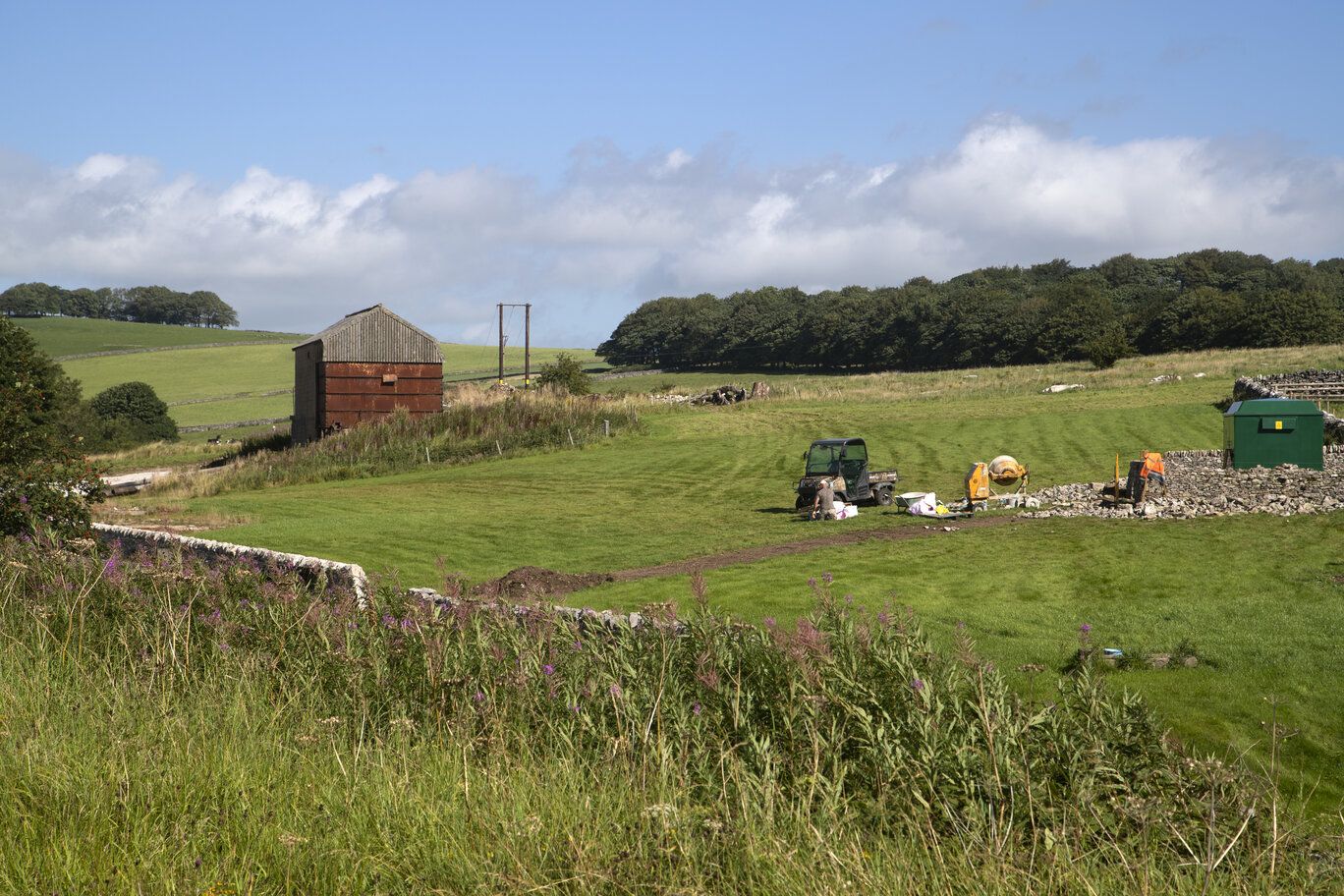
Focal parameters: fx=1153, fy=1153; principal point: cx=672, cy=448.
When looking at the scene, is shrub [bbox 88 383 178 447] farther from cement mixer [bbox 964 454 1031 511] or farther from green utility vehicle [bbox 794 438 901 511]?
cement mixer [bbox 964 454 1031 511]

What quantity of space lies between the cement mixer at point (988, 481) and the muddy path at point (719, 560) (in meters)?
1.31

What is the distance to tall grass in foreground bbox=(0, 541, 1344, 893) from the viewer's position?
4.74 meters

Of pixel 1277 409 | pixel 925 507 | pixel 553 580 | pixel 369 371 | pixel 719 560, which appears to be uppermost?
pixel 369 371

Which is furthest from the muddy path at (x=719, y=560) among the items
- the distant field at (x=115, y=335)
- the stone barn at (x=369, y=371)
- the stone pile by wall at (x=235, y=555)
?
the distant field at (x=115, y=335)

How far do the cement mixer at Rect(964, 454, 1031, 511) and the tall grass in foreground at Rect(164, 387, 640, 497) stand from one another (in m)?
22.9

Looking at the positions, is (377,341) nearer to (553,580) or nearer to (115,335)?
(553,580)

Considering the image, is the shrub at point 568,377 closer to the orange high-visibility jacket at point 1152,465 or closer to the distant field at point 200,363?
the distant field at point 200,363

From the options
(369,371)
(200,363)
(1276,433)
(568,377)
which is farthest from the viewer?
(200,363)

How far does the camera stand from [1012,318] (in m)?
112

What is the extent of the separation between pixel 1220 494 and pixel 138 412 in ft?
245

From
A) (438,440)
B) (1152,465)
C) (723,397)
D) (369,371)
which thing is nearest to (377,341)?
(369,371)

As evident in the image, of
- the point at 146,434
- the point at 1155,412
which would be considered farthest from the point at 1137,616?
the point at 146,434

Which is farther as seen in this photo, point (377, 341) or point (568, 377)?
point (568, 377)

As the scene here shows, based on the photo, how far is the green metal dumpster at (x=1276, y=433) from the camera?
27875 millimetres
